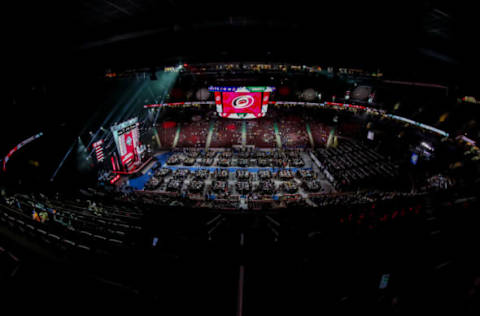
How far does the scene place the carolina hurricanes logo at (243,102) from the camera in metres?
15.9

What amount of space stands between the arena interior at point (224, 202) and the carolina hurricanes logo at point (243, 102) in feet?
0.60

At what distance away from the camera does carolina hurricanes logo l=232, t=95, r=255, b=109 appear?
15898 millimetres

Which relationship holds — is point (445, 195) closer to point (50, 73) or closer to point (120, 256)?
point (120, 256)

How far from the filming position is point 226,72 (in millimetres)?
15438

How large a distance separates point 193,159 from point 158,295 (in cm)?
1674

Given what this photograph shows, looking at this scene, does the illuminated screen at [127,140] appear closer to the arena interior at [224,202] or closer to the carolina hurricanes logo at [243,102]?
the arena interior at [224,202]

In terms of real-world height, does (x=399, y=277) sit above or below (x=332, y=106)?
below

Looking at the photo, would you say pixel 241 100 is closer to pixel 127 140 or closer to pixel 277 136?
pixel 277 136

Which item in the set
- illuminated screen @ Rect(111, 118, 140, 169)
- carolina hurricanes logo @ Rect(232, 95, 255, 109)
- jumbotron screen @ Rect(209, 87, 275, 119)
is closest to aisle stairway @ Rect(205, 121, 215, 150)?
jumbotron screen @ Rect(209, 87, 275, 119)

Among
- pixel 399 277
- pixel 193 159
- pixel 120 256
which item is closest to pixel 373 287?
pixel 399 277

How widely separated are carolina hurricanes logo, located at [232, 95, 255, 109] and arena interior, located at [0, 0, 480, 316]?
18 cm

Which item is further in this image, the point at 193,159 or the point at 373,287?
the point at 193,159

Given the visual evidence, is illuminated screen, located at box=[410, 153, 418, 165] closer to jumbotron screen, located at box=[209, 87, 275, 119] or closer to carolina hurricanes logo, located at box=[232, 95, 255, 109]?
jumbotron screen, located at box=[209, 87, 275, 119]

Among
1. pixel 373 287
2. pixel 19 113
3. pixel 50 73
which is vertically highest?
pixel 50 73
